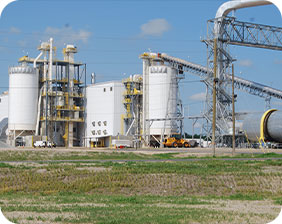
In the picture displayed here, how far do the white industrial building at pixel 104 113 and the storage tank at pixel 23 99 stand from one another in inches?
376

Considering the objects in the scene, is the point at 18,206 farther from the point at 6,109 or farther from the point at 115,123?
the point at 6,109

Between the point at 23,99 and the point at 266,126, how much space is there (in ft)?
160

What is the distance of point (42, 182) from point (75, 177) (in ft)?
5.88

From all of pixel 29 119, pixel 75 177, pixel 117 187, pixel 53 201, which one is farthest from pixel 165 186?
pixel 29 119

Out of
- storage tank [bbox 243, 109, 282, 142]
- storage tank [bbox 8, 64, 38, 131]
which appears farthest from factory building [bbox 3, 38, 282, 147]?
storage tank [bbox 243, 109, 282, 142]

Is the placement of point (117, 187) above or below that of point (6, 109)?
below

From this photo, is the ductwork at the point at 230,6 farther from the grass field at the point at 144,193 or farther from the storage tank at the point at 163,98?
the grass field at the point at 144,193

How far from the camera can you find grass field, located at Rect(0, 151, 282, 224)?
48.7ft

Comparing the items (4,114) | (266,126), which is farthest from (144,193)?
(4,114)

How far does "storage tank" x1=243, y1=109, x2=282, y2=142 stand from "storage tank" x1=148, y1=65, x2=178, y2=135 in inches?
1100

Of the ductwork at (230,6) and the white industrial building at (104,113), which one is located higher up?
the ductwork at (230,6)

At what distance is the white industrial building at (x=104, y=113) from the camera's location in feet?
278

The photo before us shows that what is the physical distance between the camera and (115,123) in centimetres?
8456

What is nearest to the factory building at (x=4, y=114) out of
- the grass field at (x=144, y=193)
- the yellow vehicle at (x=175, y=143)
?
the yellow vehicle at (x=175, y=143)
